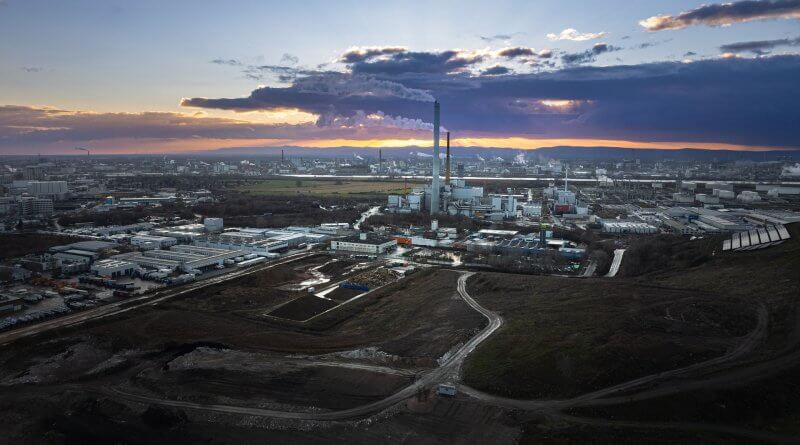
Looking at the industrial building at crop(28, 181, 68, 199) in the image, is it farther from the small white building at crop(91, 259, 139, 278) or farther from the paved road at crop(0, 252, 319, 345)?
the paved road at crop(0, 252, 319, 345)

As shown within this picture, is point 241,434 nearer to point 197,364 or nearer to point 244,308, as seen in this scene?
point 197,364

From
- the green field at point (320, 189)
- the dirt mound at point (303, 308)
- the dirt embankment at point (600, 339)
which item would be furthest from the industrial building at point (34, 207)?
the dirt embankment at point (600, 339)

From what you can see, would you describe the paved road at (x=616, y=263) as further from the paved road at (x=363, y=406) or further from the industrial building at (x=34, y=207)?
the industrial building at (x=34, y=207)

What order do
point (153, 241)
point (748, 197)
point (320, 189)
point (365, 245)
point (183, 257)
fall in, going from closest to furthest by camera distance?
point (183, 257) → point (365, 245) → point (153, 241) → point (748, 197) → point (320, 189)

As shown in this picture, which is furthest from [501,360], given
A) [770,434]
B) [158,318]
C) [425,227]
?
[425,227]

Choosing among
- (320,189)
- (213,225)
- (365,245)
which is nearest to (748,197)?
(365,245)

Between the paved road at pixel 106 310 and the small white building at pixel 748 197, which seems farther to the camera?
the small white building at pixel 748 197

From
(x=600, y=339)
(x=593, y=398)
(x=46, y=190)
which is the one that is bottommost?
(x=593, y=398)

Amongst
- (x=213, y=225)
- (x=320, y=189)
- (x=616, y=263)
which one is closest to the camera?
(x=616, y=263)

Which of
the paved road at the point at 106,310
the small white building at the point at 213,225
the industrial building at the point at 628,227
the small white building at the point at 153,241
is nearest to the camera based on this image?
the paved road at the point at 106,310

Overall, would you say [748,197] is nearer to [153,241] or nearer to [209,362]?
[153,241]
